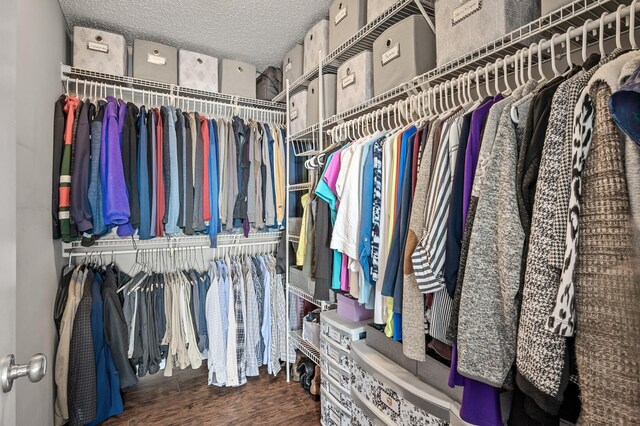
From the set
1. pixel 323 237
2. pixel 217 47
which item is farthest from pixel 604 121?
pixel 217 47

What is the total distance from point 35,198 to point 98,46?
122cm

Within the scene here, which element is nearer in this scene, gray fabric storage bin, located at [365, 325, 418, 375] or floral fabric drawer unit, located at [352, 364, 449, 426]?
floral fabric drawer unit, located at [352, 364, 449, 426]

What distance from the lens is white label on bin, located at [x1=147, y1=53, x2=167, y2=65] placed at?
7.14 feet

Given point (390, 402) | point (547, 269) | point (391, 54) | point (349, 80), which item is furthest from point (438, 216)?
point (349, 80)

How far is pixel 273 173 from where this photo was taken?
2400 mm

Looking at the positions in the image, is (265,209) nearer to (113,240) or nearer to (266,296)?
(266,296)

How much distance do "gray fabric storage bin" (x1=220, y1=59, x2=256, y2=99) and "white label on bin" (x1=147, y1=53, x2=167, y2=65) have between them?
434mm

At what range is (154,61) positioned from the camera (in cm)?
219

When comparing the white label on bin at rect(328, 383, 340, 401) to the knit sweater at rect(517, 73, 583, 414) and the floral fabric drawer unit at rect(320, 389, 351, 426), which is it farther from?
the knit sweater at rect(517, 73, 583, 414)

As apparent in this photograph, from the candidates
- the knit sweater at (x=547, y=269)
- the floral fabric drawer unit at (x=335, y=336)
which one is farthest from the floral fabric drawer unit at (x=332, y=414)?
the knit sweater at (x=547, y=269)

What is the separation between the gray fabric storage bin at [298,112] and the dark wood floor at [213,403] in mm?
1966

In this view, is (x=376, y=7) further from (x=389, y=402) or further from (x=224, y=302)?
(x=224, y=302)

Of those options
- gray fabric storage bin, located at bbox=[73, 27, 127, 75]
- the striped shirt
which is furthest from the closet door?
gray fabric storage bin, located at bbox=[73, 27, 127, 75]

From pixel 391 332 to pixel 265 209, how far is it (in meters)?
1.45
